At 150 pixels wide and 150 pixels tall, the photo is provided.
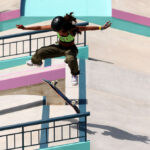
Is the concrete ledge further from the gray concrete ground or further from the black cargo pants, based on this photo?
the black cargo pants

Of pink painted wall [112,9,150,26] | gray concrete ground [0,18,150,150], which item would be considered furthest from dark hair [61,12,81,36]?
pink painted wall [112,9,150,26]

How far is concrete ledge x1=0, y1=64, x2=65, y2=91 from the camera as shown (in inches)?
570

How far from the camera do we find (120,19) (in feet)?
61.3

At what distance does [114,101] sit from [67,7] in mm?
7286

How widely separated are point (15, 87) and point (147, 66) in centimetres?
423

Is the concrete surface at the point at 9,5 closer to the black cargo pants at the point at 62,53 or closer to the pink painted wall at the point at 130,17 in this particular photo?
the pink painted wall at the point at 130,17

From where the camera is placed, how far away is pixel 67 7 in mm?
20062

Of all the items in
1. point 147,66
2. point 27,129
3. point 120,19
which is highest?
point 120,19

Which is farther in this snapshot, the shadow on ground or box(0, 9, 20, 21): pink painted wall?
box(0, 9, 20, 21): pink painted wall

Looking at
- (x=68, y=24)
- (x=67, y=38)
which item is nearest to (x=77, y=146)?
(x=67, y=38)

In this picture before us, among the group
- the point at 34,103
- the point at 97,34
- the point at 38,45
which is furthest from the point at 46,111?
the point at 97,34

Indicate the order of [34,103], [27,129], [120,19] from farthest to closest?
1. [120,19]
2. [34,103]
3. [27,129]

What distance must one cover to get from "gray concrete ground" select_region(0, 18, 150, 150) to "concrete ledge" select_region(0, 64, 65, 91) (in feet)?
1.08

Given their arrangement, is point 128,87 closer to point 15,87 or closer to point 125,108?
point 125,108
